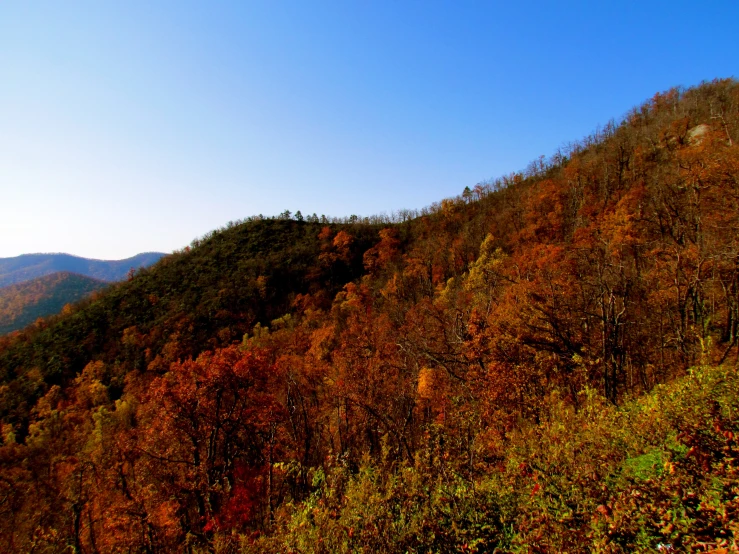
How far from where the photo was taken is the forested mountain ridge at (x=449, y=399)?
21.4 ft

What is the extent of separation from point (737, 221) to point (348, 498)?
23.1 m

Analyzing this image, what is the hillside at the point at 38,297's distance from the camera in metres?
123

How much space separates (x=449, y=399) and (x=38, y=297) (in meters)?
186

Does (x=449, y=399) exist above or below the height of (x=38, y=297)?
below

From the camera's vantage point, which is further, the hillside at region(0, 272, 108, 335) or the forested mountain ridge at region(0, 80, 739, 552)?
the hillside at region(0, 272, 108, 335)

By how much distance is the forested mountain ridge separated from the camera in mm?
6516

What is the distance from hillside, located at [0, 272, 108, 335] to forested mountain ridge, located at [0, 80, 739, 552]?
258 ft

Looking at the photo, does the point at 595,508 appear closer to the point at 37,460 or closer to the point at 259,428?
the point at 259,428

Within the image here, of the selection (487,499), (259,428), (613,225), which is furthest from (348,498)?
(613,225)

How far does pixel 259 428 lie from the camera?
2516 cm

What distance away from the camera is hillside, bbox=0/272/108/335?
123312 mm

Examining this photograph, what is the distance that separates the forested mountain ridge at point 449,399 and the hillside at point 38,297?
78.6 m

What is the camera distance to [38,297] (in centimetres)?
14288

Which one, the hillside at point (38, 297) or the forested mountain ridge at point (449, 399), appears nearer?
the forested mountain ridge at point (449, 399)
